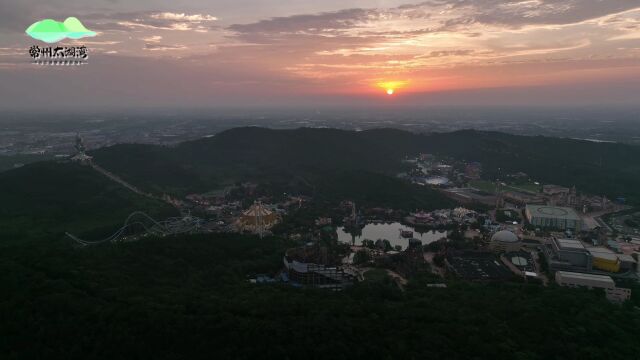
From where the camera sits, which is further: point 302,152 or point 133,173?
point 302,152

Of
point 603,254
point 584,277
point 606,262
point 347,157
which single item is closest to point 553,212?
point 603,254

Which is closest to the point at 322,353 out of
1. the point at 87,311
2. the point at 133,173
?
the point at 87,311

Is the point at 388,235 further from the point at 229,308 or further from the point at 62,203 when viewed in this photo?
the point at 62,203

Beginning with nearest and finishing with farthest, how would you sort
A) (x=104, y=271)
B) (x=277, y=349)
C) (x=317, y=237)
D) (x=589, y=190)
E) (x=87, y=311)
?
(x=277, y=349), (x=87, y=311), (x=104, y=271), (x=317, y=237), (x=589, y=190)

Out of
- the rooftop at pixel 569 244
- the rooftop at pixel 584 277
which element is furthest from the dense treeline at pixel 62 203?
the rooftop at pixel 569 244

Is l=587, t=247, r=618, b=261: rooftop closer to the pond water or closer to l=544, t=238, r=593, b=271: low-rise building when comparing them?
l=544, t=238, r=593, b=271: low-rise building

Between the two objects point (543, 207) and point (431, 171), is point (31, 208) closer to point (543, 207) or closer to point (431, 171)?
point (543, 207)

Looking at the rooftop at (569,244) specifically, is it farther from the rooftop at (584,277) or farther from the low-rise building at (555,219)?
the low-rise building at (555,219)
